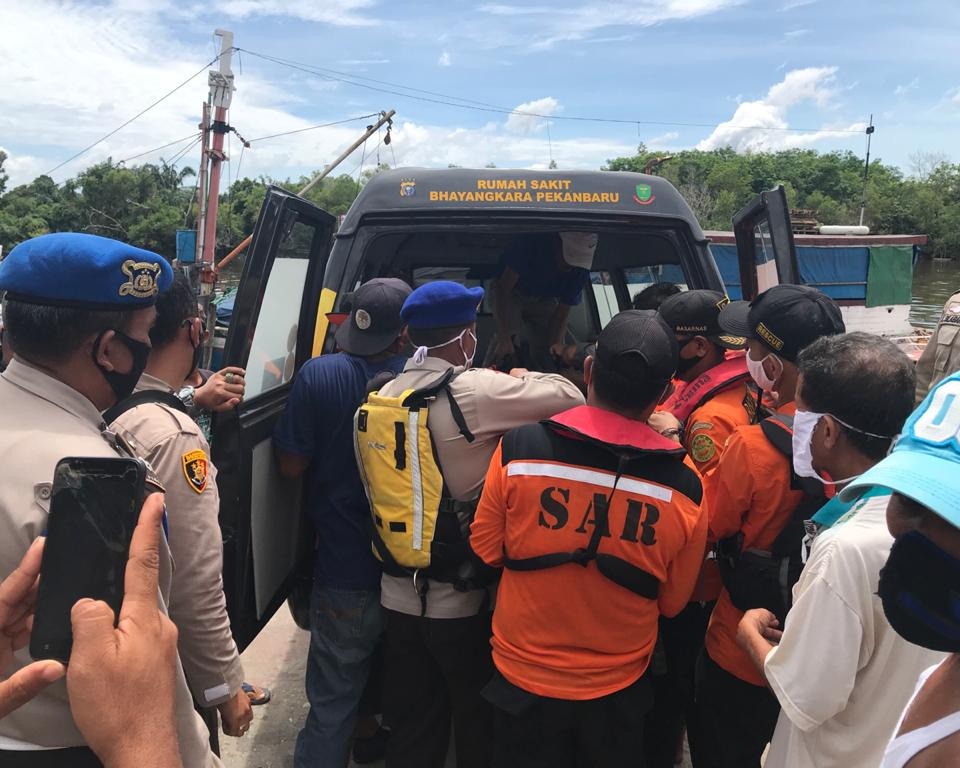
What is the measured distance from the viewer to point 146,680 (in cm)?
85

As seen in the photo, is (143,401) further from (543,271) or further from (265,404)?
(543,271)

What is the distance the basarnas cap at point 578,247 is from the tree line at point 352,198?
37.5 metres

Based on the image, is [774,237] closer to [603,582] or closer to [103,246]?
[603,582]

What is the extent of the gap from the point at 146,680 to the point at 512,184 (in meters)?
2.52

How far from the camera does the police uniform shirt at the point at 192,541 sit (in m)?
1.70

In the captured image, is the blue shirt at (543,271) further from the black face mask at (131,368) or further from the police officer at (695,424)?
the black face mask at (131,368)

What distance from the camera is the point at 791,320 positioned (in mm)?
2004

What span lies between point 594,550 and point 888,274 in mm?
21107

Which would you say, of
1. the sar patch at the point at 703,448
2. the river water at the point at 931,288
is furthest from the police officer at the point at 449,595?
the river water at the point at 931,288

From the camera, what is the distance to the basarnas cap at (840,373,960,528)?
795 mm

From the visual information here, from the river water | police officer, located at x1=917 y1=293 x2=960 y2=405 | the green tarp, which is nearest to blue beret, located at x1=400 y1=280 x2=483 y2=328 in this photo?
police officer, located at x1=917 y1=293 x2=960 y2=405

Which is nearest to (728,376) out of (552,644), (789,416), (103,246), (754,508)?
(789,416)

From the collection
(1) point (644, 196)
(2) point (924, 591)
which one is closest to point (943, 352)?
(1) point (644, 196)

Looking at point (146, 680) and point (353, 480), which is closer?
point (146, 680)
